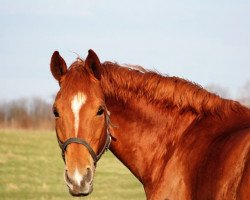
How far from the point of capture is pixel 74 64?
21.6ft

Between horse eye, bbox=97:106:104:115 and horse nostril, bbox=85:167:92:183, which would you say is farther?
horse eye, bbox=97:106:104:115

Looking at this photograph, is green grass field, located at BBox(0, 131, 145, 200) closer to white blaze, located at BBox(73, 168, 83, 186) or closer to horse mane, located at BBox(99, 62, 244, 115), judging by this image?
horse mane, located at BBox(99, 62, 244, 115)

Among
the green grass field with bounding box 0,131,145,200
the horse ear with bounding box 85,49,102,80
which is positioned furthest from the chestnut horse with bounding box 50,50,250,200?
the green grass field with bounding box 0,131,145,200

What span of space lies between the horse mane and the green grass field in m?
10.2

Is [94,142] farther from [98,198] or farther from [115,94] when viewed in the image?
[98,198]

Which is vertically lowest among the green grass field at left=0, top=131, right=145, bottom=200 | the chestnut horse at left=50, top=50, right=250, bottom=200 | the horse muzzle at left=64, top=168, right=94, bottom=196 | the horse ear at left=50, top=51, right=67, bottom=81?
the green grass field at left=0, top=131, right=145, bottom=200

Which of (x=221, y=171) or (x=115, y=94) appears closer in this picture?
(x=221, y=171)

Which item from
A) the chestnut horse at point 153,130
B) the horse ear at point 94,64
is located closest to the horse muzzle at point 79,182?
the chestnut horse at point 153,130

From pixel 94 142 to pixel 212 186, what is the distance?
1315 mm

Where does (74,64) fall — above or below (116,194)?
above

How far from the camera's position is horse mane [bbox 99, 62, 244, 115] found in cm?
666

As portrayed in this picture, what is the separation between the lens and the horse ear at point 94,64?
253 inches

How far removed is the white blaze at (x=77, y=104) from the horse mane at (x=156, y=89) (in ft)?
1.86

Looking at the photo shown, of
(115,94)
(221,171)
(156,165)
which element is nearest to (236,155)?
(221,171)
